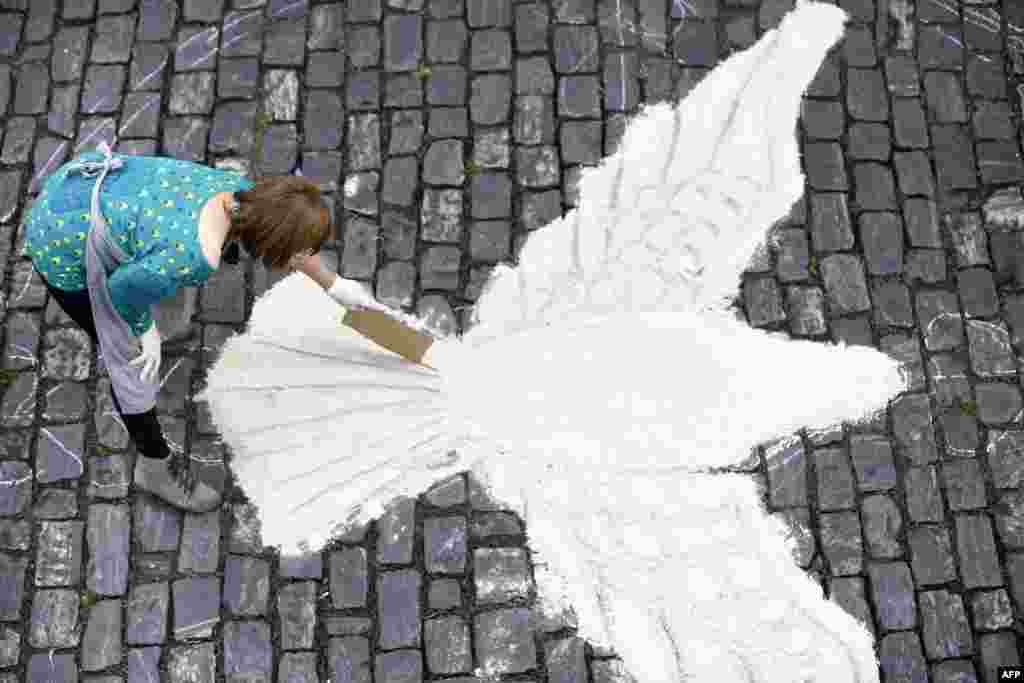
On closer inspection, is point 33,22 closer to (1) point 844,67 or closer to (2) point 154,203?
(2) point 154,203

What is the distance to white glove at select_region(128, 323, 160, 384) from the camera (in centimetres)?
361

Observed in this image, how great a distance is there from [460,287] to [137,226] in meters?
1.41

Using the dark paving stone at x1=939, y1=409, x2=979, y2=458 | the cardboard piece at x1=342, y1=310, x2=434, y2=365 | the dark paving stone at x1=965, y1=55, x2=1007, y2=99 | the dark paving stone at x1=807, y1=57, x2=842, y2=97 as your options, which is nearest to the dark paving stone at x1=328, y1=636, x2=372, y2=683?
the cardboard piece at x1=342, y1=310, x2=434, y2=365

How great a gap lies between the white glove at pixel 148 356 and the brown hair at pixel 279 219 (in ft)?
1.51

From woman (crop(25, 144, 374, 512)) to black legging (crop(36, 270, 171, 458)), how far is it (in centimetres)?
3

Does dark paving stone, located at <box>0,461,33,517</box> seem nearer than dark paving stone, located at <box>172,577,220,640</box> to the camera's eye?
No

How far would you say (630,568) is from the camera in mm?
3936

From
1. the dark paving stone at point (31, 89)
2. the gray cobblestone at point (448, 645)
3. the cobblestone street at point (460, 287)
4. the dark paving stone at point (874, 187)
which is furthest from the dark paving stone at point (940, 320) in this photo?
the dark paving stone at point (31, 89)

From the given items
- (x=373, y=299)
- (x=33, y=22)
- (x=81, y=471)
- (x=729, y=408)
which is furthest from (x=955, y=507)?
(x=33, y=22)

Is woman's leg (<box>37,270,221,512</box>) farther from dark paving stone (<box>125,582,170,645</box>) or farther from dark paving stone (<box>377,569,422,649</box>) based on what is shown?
dark paving stone (<box>377,569,422,649</box>)

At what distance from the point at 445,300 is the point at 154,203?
1336mm

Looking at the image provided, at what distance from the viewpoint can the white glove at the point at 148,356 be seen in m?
3.61

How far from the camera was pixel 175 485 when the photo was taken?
13.4ft

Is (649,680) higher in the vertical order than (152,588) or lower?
lower
